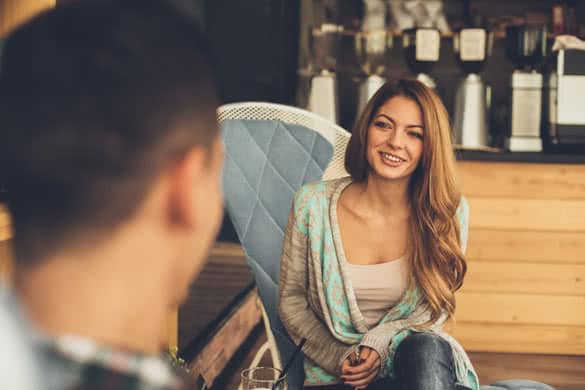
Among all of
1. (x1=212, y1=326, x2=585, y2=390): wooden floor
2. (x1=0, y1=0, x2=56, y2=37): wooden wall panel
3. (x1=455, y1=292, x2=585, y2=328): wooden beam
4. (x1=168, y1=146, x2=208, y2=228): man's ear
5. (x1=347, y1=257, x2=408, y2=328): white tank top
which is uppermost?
(x1=0, y1=0, x2=56, y2=37): wooden wall panel

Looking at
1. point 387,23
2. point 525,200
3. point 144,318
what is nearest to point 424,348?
point 144,318

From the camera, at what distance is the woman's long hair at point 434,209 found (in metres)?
1.90

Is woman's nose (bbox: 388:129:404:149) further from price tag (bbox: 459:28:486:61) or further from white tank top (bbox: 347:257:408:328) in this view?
price tag (bbox: 459:28:486:61)

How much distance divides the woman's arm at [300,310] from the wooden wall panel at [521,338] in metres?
1.70

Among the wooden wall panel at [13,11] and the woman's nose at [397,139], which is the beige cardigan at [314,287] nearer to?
the woman's nose at [397,139]

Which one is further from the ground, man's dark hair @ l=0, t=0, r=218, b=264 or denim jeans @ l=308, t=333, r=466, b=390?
man's dark hair @ l=0, t=0, r=218, b=264

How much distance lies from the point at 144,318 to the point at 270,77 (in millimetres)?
4530

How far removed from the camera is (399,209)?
2.03 metres

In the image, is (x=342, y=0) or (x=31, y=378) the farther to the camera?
(x=342, y=0)

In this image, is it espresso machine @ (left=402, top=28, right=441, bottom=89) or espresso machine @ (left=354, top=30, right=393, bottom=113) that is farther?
espresso machine @ (left=354, top=30, right=393, bottom=113)

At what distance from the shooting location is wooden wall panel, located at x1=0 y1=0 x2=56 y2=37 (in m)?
1.52

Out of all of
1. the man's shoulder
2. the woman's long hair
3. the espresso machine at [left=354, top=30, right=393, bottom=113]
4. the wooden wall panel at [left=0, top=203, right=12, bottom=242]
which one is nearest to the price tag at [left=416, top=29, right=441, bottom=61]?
the espresso machine at [left=354, top=30, right=393, bottom=113]

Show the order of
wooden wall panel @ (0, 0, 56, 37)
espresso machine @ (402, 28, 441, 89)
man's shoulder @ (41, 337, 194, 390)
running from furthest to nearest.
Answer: espresso machine @ (402, 28, 441, 89)
wooden wall panel @ (0, 0, 56, 37)
man's shoulder @ (41, 337, 194, 390)

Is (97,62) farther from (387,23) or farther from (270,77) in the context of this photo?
(270,77)
